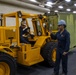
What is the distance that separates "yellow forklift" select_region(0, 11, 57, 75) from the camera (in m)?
4.23

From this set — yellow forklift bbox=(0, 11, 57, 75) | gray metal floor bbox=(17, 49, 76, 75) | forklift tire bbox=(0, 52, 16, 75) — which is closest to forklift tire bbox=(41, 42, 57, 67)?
yellow forklift bbox=(0, 11, 57, 75)

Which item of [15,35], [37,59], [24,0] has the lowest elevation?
[37,59]

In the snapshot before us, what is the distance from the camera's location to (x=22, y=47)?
4945 millimetres

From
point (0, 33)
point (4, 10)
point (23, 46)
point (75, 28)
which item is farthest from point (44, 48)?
point (75, 28)

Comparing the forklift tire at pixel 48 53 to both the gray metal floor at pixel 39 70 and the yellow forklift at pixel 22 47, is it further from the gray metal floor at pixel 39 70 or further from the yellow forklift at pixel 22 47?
the gray metal floor at pixel 39 70

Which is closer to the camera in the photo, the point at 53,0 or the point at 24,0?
the point at 24,0

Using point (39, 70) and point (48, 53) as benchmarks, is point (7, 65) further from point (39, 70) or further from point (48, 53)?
point (48, 53)

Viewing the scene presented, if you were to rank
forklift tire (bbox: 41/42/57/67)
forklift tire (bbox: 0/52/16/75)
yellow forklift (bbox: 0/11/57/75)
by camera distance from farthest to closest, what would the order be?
forklift tire (bbox: 41/42/57/67)
yellow forklift (bbox: 0/11/57/75)
forklift tire (bbox: 0/52/16/75)

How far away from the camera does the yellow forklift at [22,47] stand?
423 cm

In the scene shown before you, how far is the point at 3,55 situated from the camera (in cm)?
408

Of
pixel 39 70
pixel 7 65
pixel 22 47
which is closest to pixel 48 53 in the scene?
pixel 39 70

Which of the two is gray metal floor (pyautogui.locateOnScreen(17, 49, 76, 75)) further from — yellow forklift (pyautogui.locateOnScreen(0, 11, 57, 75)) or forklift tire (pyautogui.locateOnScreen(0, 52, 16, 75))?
forklift tire (pyautogui.locateOnScreen(0, 52, 16, 75))

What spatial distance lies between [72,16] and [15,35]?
167 inches

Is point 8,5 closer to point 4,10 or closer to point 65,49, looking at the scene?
point 4,10
